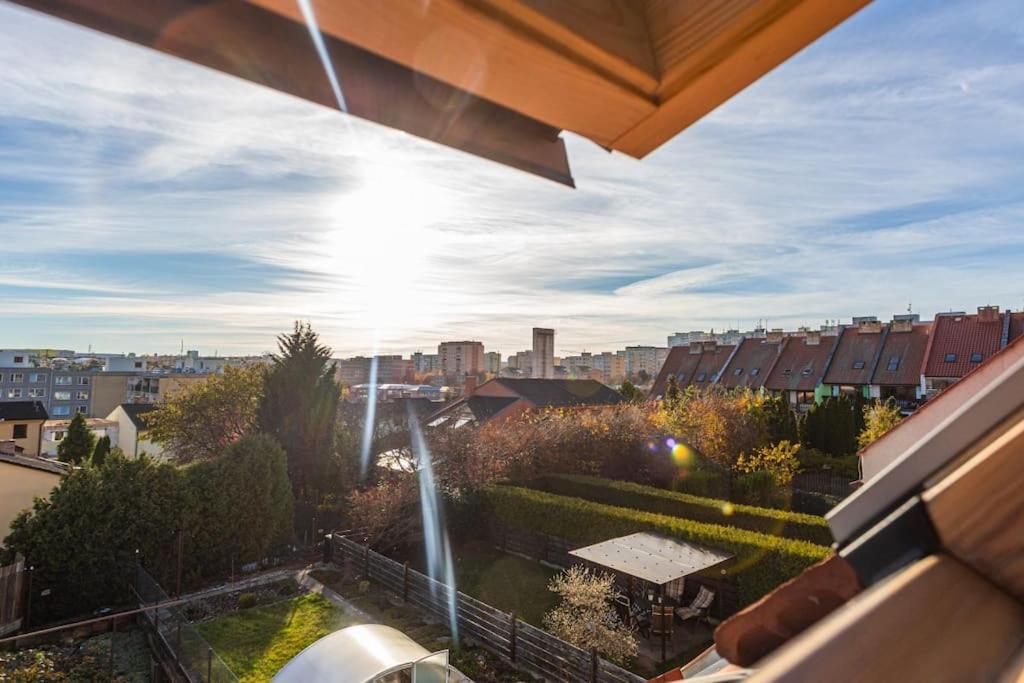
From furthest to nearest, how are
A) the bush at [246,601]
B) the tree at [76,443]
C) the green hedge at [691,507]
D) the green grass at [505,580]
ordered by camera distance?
the tree at [76,443]
the green hedge at [691,507]
the bush at [246,601]
the green grass at [505,580]

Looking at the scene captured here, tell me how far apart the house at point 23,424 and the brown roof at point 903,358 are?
44350 mm

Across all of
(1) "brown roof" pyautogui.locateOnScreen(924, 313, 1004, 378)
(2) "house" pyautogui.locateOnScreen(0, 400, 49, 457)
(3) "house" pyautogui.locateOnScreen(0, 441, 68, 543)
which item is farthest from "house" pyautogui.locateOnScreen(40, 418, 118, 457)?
(1) "brown roof" pyautogui.locateOnScreen(924, 313, 1004, 378)

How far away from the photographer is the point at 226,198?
15.9m

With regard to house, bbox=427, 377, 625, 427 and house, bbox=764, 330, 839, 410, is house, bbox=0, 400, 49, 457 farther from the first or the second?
A: house, bbox=764, 330, 839, 410

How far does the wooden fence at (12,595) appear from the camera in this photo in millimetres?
10234

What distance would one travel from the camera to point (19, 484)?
13.4 m

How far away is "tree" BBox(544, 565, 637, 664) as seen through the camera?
27.0 ft

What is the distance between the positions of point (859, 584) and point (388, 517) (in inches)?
541

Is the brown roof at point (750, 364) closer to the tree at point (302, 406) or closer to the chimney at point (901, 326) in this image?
the chimney at point (901, 326)

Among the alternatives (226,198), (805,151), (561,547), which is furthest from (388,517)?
(805,151)

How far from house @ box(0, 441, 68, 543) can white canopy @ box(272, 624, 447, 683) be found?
412 inches

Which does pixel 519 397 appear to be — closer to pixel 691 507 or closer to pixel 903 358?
pixel 691 507

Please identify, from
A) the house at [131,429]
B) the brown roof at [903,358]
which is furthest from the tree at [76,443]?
the brown roof at [903,358]

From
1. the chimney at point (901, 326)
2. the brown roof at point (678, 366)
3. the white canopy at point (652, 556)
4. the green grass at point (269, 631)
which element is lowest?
the green grass at point (269, 631)
